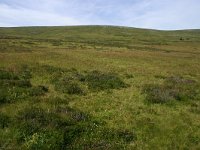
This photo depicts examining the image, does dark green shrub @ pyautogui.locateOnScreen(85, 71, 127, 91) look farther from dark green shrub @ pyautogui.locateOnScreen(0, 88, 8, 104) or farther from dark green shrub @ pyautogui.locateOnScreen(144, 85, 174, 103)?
dark green shrub @ pyautogui.locateOnScreen(0, 88, 8, 104)

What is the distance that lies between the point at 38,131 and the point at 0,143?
1.48 m

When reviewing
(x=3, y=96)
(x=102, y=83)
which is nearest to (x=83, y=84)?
(x=102, y=83)

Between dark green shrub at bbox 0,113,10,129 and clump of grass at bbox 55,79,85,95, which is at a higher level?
dark green shrub at bbox 0,113,10,129

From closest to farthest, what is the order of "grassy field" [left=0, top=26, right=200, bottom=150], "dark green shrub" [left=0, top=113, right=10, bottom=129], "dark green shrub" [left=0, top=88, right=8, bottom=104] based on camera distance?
1. "grassy field" [left=0, top=26, right=200, bottom=150]
2. "dark green shrub" [left=0, top=113, right=10, bottom=129]
3. "dark green shrub" [left=0, top=88, right=8, bottom=104]

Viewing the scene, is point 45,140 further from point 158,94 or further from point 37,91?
point 158,94

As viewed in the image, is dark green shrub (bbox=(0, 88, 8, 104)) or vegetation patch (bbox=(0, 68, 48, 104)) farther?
vegetation patch (bbox=(0, 68, 48, 104))

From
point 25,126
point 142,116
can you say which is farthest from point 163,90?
point 25,126

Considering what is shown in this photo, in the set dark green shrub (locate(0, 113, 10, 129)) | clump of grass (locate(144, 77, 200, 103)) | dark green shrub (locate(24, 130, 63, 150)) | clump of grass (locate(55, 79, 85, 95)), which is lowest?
clump of grass (locate(144, 77, 200, 103))

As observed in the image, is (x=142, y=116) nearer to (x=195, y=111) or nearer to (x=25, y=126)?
(x=195, y=111)

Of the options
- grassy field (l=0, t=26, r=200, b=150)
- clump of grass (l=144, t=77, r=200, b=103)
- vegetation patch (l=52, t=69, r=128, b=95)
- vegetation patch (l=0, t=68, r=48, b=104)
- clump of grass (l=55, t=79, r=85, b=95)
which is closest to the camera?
grassy field (l=0, t=26, r=200, b=150)

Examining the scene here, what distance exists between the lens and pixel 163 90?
62.3 feet

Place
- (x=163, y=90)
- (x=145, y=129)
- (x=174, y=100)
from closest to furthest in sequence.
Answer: (x=145, y=129)
(x=174, y=100)
(x=163, y=90)

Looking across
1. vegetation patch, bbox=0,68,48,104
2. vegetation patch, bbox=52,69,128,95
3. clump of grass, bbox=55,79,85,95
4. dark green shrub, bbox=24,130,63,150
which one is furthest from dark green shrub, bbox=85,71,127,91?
dark green shrub, bbox=24,130,63,150

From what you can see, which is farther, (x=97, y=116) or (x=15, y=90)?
(x=15, y=90)
